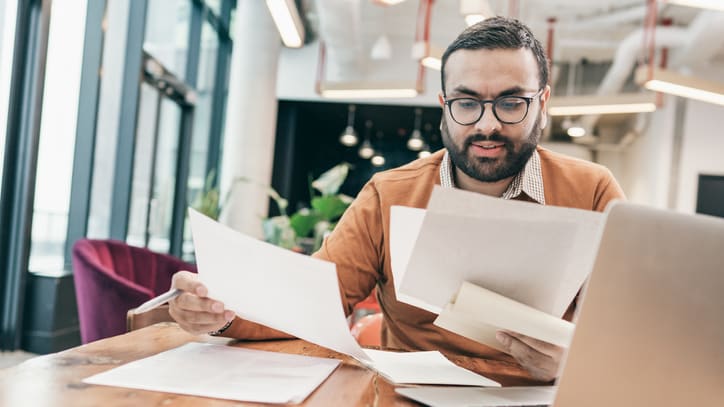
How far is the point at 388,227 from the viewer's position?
149 centimetres

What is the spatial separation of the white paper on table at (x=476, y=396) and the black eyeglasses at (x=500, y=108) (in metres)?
0.62

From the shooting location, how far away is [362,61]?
28.9 feet

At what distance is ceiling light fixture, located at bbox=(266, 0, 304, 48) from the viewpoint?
369 centimetres

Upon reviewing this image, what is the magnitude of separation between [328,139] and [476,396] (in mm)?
11365

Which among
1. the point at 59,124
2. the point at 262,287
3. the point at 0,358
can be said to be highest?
the point at 59,124

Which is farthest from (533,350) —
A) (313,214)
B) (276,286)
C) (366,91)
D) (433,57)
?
(366,91)

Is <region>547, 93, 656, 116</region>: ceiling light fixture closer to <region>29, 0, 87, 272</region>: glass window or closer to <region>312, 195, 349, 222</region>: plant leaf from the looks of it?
<region>312, 195, 349, 222</region>: plant leaf

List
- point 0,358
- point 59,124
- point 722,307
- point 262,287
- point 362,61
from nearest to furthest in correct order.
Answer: point 722,307 < point 262,287 < point 0,358 < point 59,124 < point 362,61

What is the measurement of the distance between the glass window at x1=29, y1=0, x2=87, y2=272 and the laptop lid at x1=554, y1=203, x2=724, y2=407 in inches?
163

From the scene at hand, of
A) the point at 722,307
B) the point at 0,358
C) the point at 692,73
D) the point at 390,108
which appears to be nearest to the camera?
the point at 722,307

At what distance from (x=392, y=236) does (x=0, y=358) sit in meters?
3.69

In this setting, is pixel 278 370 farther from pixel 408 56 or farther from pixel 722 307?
pixel 408 56

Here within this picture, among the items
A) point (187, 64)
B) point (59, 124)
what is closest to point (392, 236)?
point (59, 124)

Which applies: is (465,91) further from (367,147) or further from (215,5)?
(367,147)
